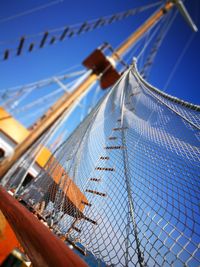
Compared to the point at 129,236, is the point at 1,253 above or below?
below

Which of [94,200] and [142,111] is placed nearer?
[94,200]

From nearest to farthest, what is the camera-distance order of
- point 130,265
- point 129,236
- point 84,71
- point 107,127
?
point 130,265 < point 129,236 < point 107,127 < point 84,71

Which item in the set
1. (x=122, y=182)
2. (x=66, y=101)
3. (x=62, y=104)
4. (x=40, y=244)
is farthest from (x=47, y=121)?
(x=40, y=244)

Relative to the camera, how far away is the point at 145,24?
9445 millimetres

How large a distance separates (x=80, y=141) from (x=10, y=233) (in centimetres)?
204

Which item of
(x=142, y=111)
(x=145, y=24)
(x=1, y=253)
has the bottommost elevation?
(x=1, y=253)

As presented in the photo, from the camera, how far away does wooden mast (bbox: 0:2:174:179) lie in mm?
5317

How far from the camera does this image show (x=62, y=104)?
21.3 ft

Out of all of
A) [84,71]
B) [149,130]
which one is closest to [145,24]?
[84,71]

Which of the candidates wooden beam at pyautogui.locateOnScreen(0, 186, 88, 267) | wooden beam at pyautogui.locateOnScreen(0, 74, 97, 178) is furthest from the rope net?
wooden beam at pyautogui.locateOnScreen(0, 74, 97, 178)

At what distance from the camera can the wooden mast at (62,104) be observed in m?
5.32

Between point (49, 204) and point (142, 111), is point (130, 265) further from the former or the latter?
point (142, 111)

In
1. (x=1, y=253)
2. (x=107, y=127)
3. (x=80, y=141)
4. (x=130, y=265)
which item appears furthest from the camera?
(x=107, y=127)

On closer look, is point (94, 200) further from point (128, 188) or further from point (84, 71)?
point (84, 71)
